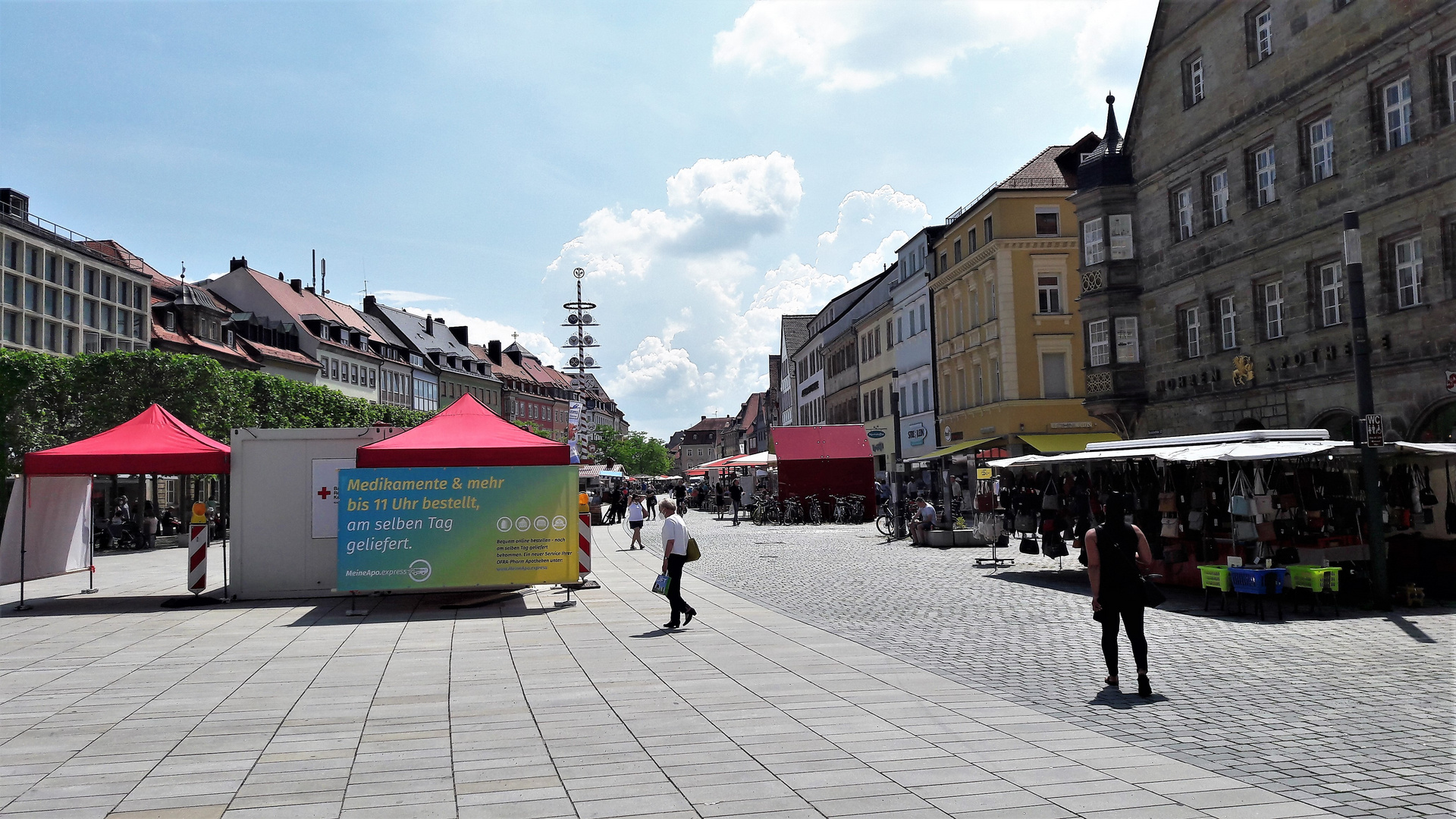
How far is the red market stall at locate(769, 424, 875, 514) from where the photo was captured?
42.2m

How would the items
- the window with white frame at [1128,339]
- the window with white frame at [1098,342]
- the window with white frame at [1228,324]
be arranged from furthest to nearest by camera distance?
1. the window with white frame at [1098,342]
2. the window with white frame at [1128,339]
3. the window with white frame at [1228,324]

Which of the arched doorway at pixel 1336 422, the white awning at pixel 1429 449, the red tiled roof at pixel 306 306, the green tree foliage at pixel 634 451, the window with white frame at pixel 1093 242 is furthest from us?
the green tree foliage at pixel 634 451

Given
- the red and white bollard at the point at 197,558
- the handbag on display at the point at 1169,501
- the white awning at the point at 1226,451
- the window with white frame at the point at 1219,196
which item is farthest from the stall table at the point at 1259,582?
the window with white frame at the point at 1219,196

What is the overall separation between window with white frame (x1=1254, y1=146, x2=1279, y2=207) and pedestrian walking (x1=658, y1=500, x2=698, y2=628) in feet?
63.5

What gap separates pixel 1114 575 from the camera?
29.9 feet

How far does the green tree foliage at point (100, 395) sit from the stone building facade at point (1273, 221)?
1027 inches

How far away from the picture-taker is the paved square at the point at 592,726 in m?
5.99

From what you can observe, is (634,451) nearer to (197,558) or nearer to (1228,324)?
(1228,324)

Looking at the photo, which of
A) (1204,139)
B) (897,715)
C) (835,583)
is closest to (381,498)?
(835,583)

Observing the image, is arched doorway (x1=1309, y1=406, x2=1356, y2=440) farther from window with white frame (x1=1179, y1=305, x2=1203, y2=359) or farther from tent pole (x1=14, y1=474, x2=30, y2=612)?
tent pole (x1=14, y1=474, x2=30, y2=612)

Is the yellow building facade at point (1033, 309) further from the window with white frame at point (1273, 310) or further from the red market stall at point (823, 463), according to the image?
the window with white frame at point (1273, 310)

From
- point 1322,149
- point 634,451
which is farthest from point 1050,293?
point 634,451

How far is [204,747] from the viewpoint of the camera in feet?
24.5

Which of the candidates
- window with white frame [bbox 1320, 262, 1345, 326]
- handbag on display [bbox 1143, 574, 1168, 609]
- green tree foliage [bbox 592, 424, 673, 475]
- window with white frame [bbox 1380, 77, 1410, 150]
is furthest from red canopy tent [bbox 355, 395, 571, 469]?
green tree foliage [bbox 592, 424, 673, 475]
